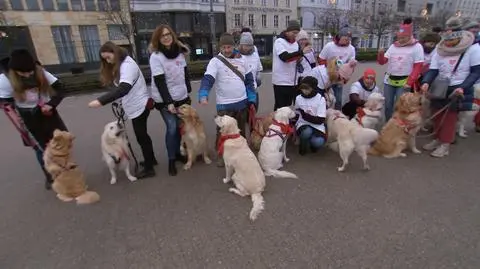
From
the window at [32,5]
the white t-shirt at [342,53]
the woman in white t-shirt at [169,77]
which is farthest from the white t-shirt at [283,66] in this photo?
the window at [32,5]

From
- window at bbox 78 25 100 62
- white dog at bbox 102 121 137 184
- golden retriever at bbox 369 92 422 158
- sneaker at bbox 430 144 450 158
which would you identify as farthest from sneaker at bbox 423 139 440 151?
window at bbox 78 25 100 62

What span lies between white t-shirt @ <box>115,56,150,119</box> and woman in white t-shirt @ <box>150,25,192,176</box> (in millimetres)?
181

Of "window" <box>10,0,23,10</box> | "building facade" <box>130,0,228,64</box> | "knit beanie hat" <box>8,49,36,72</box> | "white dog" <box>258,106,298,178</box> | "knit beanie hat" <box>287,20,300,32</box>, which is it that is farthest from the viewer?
"building facade" <box>130,0,228,64</box>

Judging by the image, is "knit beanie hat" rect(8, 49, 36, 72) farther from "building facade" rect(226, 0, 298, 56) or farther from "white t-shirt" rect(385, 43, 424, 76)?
"building facade" rect(226, 0, 298, 56)

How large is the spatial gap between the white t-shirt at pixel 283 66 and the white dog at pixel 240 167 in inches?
66.2

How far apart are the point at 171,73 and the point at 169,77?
67 millimetres

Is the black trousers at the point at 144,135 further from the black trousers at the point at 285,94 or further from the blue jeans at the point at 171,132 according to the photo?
the black trousers at the point at 285,94

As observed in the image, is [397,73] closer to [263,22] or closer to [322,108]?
[322,108]

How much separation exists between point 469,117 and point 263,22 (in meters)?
34.5

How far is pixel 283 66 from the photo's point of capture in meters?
4.88

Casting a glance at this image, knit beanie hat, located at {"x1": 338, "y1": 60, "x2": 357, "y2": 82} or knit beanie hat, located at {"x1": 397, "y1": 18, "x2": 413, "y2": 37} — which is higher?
knit beanie hat, located at {"x1": 397, "y1": 18, "x2": 413, "y2": 37}

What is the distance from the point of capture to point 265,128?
4.69 metres

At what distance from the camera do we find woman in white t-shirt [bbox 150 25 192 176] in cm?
374

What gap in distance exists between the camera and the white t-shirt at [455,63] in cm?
389
